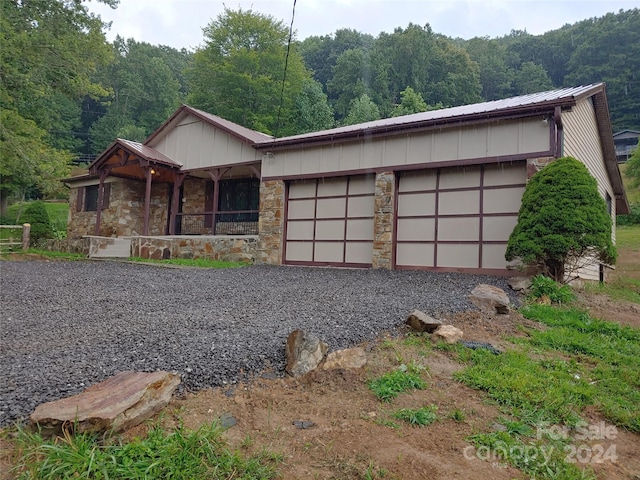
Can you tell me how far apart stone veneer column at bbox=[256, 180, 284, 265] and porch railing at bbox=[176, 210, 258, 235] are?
7.39 ft

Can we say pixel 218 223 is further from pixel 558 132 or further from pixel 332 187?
pixel 558 132

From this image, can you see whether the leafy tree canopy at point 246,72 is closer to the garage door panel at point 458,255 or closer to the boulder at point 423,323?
the garage door panel at point 458,255

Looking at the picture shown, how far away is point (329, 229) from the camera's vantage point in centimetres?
1048

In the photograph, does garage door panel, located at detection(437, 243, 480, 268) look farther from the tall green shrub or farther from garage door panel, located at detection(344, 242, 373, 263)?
garage door panel, located at detection(344, 242, 373, 263)

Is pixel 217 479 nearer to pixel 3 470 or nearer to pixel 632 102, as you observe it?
pixel 3 470

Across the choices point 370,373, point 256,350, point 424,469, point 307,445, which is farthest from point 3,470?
point 370,373

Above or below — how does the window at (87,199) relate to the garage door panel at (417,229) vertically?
above

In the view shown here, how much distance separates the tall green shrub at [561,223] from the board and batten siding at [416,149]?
106cm

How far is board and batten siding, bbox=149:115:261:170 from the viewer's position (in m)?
12.8

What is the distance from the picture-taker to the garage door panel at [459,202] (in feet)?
28.1

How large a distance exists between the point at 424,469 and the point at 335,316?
2519mm

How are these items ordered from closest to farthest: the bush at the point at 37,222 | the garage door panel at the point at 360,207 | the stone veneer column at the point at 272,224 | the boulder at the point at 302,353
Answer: the boulder at the point at 302,353 → the garage door panel at the point at 360,207 → the stone veneer column at the point at 272,224 → the bush at the point at 37,222

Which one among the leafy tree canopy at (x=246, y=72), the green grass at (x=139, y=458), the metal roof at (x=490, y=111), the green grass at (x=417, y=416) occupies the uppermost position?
the leafy tree canopy at (x=246, y=72)

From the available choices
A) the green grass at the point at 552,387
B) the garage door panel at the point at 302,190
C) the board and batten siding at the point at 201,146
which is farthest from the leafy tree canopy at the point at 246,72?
the green grass at the point at 552,387
